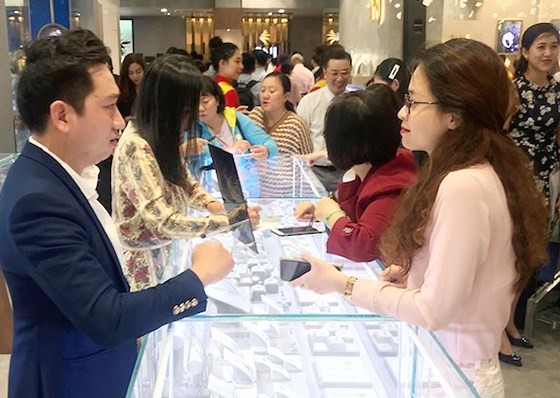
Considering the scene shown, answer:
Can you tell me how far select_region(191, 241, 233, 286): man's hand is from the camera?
129 centimetres

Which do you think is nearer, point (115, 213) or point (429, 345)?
point (429, 345)

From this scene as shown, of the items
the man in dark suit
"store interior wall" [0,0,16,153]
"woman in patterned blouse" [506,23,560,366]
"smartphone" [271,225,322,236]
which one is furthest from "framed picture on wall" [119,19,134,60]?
the man in dark suit

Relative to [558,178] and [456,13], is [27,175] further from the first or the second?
[456,13]

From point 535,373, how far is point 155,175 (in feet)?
7.75

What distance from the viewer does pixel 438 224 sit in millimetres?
1212

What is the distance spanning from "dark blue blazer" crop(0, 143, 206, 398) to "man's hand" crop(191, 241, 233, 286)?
3cm

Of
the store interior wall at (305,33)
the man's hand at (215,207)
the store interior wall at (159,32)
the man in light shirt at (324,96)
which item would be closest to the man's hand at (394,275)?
the man's hand at (215,207)

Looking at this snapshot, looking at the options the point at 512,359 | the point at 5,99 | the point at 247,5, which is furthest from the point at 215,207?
the point at 247,5

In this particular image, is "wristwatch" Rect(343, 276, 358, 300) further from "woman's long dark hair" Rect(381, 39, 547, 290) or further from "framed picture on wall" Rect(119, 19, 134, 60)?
"framed picture on wall" Rect(119, 19, 134, 60)

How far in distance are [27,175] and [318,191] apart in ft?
5.32

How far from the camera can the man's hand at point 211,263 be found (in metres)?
1.29


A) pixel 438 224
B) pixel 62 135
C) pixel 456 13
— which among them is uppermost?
pixel 456 13

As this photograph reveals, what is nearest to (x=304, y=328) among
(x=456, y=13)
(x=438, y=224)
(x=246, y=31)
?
(x=438, y=224)

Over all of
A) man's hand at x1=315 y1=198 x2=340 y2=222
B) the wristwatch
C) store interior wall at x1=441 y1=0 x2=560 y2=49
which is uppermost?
store interior wall at x1=441 y1=0 x2=560 y2=49
